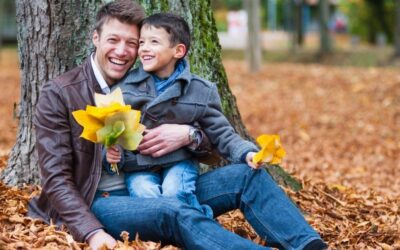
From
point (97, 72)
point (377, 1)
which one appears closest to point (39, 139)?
point (97, 72)

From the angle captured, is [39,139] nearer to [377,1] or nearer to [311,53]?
[311,53]

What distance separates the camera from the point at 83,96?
4254 mm

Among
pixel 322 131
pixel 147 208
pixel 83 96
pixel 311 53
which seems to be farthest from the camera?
pixel 311 53

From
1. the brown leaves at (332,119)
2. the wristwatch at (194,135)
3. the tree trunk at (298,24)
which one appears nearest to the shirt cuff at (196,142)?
the wristwatch at (194,135)

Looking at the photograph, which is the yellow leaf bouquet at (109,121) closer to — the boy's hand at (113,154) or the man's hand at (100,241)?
the boy's hand at (113,154)

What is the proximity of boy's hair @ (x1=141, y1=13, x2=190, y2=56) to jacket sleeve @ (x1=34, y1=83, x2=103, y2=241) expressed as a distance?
638 mm

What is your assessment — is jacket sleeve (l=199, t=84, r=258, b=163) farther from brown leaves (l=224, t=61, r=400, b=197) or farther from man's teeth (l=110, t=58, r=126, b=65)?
brown leaves (l=224, t=61, r=400, b=197)

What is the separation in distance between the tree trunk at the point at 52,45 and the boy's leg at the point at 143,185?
1.12m

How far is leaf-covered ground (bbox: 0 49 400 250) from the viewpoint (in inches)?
183

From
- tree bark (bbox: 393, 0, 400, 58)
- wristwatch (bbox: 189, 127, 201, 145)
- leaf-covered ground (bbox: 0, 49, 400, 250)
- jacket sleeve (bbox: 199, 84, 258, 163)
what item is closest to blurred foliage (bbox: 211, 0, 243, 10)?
tree bark (bbox: 393, 0, 400, 58)

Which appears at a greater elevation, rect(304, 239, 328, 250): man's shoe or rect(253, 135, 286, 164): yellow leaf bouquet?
rect(253, 135, 286, 164): yellow leaf bouquet

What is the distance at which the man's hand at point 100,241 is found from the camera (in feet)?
12.9

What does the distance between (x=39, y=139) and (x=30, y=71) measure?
111 cm

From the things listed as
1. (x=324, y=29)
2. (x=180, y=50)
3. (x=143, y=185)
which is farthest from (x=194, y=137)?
(x=324, y=29)
